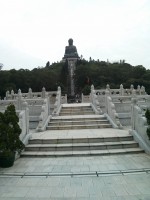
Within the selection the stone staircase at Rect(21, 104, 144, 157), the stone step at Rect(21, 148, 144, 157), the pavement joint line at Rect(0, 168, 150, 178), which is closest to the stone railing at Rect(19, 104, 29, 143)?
the stone staircase at Rect(21, 104, 144, 157)

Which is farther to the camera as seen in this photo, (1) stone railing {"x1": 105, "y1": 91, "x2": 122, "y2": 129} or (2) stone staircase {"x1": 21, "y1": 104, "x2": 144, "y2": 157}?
(1) stone railing {"x1": 105, "y1": 91, "x2": 122, "y2": 129}

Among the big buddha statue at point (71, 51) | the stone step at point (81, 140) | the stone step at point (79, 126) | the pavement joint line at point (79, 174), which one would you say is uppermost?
the big buddha statue at point (71, 51)

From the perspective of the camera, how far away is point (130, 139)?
10.5m

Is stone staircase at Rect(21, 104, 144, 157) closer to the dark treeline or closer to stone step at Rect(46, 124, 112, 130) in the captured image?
stone step at Rect(46, 124, 112, 130)

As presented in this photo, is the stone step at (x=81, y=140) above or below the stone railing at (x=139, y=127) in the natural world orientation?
below

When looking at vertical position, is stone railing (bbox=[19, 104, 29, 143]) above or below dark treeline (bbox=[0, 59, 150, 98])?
below

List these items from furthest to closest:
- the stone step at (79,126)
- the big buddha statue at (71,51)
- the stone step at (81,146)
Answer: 1. the big buddha statue at (71,51)
2. the stone step at (79,126)
3. the stone step at (81,146)

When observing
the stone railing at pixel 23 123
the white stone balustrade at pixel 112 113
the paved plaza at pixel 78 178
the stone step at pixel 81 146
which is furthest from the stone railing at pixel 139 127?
the stone railing at pixel 23 123

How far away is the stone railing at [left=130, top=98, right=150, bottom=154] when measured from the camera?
31.6 ft

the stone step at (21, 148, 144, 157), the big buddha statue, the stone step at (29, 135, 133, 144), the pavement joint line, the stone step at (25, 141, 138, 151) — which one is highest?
the big buddha statue

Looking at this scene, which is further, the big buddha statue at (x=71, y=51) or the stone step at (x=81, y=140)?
the big buddha statue at (x=71, y=51)

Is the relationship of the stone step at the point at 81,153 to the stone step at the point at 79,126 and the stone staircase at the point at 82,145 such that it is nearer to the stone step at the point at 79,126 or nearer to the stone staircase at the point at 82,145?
the stone staircase at the point at 82,145

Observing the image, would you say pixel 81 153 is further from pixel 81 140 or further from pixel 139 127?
pixel 139 127

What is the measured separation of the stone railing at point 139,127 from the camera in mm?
9641
